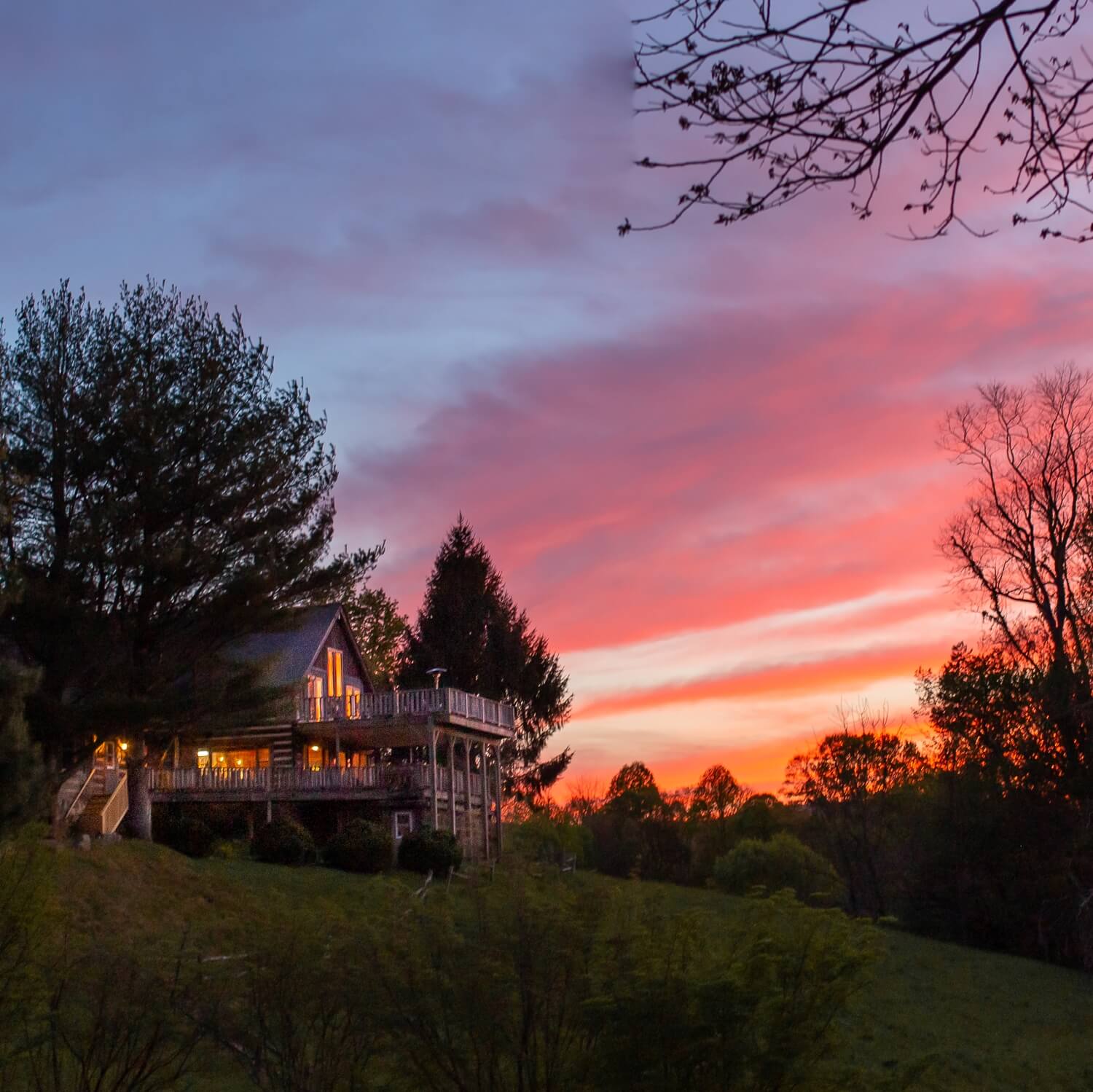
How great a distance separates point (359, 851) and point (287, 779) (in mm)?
5375

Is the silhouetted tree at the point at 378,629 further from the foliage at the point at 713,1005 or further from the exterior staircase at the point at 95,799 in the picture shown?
the foliage at the point at 713,1005

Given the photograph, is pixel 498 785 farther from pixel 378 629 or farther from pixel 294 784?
pixel 378 629

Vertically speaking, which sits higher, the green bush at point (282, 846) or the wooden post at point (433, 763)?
the wooden post at point (433, 763)

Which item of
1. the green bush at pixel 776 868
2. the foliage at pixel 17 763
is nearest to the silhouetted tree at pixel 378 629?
the green bush at pixel 776 868

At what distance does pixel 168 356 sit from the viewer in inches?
1088

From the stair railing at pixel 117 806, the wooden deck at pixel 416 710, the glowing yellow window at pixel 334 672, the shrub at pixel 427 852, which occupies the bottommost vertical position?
the shrub at pixel 427 852

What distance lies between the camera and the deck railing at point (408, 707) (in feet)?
113

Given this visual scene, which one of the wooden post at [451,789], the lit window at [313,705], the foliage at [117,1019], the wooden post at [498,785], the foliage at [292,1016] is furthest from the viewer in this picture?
the wooden post at [498,785]

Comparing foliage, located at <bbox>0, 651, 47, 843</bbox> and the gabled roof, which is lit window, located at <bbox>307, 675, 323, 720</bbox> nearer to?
the gabled roof

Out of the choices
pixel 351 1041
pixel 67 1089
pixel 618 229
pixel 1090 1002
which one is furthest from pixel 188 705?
pixel 618 229

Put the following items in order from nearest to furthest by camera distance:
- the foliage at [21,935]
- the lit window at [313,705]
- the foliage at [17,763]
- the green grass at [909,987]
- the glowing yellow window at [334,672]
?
1. the foliage at [21,935]
2. the foliage at [17,763]
3. the green grass at [909,987]
4. the lit window at [313,705]
5. the glowing yellow window at [334,672]

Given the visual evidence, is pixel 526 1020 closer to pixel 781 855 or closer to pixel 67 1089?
pixel 67 1089

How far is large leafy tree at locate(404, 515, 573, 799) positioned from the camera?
53375 mm

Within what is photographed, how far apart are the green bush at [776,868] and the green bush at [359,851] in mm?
11987
